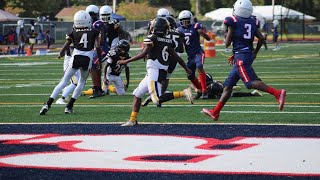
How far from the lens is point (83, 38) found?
15.0 meters

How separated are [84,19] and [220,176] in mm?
7096

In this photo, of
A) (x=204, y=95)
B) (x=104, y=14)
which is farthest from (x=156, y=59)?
(x=104, y=14)

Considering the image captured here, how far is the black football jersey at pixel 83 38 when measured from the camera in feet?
49.2

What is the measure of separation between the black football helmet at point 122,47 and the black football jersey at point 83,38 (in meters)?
3.41

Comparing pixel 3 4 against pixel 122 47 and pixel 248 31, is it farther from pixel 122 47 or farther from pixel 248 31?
pixel 248 31

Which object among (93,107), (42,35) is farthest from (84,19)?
(42,35)

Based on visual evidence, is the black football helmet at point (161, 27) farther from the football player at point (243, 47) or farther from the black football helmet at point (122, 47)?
the black football helmet at point (122, 47)

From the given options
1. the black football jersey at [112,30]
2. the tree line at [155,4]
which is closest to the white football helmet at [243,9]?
the black football jersey at [112,30]

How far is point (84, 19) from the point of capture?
14.9 metres

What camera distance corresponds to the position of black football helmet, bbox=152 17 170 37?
503 inches

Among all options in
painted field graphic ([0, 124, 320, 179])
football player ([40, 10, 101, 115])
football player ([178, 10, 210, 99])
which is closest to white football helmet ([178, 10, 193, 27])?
football player ([178, 10, 210, 99])

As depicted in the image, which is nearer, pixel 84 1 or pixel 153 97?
pixel 153 97

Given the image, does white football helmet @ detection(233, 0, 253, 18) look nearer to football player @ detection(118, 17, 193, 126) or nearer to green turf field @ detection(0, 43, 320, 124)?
football player @ detection(118, 17, 193, 126)

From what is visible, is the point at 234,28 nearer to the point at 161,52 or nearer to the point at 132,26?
the point at 161,52
